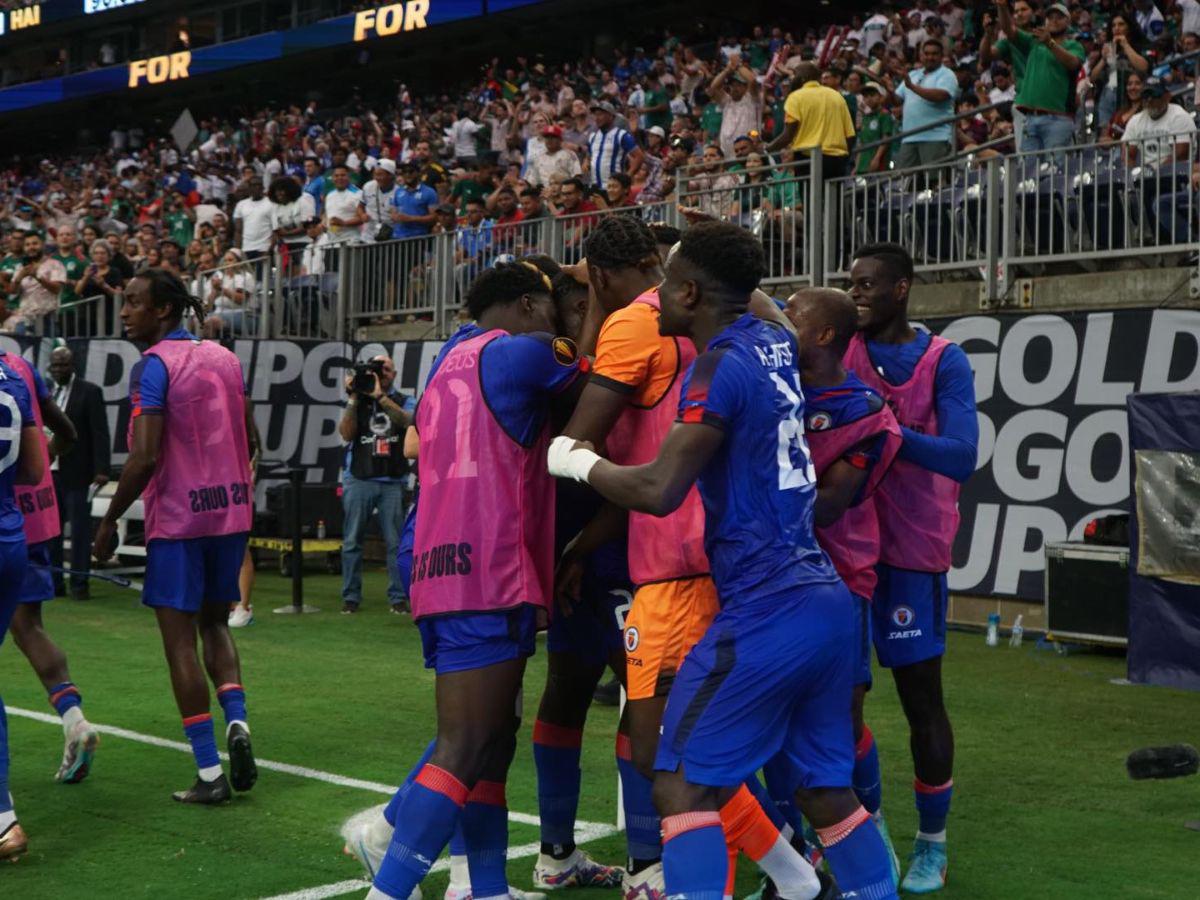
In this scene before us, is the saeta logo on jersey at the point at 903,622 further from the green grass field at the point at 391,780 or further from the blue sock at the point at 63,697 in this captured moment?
the blue sock at the point at 63,697

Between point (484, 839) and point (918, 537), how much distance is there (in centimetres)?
176

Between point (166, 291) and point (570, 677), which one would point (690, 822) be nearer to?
point (570, 677)

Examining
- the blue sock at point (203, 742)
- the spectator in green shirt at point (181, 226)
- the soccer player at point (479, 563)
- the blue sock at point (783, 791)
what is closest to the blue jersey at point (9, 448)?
the blue sock at point (203, 742)

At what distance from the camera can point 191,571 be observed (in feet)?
20.4

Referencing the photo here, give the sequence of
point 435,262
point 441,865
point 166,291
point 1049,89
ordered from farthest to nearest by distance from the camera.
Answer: point 435,262, point 1049,89, point 166,291, point 441,865

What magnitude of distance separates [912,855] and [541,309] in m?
2.32

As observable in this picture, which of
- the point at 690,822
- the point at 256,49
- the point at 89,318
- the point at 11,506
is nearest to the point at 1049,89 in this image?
the point at 11,506

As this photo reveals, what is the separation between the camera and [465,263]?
1644 centimetres

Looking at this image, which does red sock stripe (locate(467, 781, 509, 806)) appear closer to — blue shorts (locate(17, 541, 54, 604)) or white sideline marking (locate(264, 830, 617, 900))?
white sideline marking (locate(264, 830, 617, 900))

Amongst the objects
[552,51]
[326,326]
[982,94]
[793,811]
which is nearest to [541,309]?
[793,811]

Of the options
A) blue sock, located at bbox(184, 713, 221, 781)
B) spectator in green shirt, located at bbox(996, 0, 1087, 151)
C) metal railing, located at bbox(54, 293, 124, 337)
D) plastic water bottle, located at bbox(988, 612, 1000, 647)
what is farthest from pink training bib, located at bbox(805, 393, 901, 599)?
metal railing, located at bbox(54, 293, 124, 337)

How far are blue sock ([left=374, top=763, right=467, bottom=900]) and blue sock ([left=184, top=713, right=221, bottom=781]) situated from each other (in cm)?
221

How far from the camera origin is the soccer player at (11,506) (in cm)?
538

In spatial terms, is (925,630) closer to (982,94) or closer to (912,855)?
(912,855)
